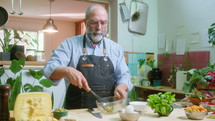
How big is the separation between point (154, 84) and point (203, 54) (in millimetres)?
868

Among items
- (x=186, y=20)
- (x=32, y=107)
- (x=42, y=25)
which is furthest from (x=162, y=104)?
(x=42, y=25)

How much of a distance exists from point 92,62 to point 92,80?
0.15m

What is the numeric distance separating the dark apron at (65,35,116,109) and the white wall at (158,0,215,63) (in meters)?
1.59

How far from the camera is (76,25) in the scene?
9.16 metres

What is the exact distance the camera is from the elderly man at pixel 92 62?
1898mm

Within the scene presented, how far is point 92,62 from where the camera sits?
1950 millimetres

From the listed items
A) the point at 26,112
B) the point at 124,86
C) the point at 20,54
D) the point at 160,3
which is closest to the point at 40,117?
the point at 26,112

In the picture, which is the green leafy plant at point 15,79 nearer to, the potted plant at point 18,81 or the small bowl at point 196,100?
the potted plant at point 18,81

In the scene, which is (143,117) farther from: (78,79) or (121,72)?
(121,72)

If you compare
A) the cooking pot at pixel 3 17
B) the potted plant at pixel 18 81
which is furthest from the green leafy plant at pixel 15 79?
the cooking pot at pixel 3 17

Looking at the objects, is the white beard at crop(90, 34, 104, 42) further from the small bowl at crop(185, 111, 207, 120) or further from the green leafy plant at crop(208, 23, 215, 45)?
the green leafy plant at crop(208, 23, 215, 45)

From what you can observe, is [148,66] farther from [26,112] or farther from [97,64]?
[26,112]

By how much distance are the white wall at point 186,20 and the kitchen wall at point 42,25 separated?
5.58 meters

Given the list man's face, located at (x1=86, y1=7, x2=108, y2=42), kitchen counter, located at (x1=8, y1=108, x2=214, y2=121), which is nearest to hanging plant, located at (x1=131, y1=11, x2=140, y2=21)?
man's face, located at (x1=86, y1=7, x2=108, y2=42)
